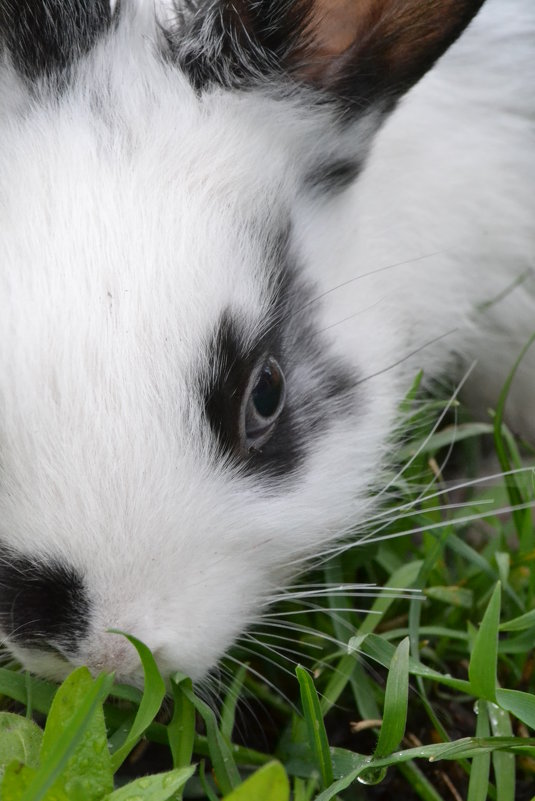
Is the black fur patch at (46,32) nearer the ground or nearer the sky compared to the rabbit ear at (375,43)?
nearer the sky

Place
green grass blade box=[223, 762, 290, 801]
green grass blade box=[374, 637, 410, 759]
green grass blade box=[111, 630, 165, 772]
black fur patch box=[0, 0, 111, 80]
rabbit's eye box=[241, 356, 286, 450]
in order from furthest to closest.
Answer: black fur patch box=[0, 0, 111, 80] < rabbit's eye box=[241, 356, 286, 450] < green grass blade box=[374, 637, 410, 759] < green grass blade box=[111, 630, 165, 772] < green grass blade box=[223, 762, 290, 801]

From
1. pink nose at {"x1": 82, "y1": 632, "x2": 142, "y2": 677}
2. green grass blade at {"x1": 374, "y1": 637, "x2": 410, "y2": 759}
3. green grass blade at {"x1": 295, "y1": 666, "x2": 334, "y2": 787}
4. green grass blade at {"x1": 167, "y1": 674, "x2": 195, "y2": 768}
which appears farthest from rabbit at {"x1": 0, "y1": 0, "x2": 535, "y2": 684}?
green grass blade at {"x1": 374, "y1": 637, "x2": 410, "y2": 759}

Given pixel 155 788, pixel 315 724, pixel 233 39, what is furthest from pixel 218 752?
pixel 233 39

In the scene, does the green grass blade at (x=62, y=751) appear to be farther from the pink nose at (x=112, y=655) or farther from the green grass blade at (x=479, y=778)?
the green grass blade at (x=479, y=778)

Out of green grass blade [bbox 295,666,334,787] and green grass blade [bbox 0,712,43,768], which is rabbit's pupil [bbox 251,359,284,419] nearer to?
green grass blade [bbox 295,666,334,787]

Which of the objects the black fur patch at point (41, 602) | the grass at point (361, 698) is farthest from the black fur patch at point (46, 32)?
the grass at point (361, 698)

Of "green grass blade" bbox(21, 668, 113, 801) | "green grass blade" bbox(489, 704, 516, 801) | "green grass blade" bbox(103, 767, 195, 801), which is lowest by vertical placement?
"green grass blade" bbox(489, 704, 516, 801)
